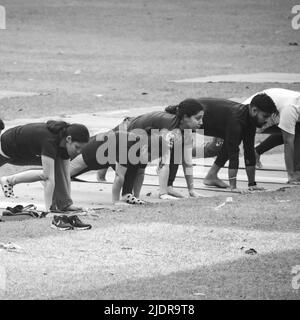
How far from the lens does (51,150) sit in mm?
11000

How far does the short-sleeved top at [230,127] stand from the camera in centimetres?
1255

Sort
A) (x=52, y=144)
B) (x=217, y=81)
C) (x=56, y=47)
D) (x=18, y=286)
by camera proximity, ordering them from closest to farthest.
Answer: (x=18, y=286)
(x=52, y=144)
(x=217, y=81)
(x=56, y=47)

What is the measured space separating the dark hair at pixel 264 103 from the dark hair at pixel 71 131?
229 centimetres

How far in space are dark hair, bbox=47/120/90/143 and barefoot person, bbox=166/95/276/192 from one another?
1.61 meters

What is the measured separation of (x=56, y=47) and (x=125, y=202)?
646 inches

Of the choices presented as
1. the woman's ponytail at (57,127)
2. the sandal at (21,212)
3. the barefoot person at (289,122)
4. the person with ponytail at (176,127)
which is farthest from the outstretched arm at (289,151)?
the sandal at (21,212)

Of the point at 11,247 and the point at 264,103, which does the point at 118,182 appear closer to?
the point at 264,103

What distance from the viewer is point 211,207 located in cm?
1134

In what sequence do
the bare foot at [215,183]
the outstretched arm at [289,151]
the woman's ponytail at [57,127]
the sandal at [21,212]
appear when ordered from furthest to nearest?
the outstretched arm at [289,151] < the bare foot at [215,183] < the woman's ponytail at [57,127] < the sandal at [21,212]

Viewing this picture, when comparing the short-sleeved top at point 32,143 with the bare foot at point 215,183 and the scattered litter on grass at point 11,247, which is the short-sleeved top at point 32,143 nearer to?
the scattered litter on grass at point 11,247

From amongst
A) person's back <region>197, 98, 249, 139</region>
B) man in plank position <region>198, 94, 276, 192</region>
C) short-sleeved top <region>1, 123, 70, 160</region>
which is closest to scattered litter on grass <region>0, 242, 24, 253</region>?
short-sleeved top <region>1, 123, 70, 160</region>

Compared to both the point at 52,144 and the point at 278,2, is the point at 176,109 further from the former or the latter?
the point at 278,2

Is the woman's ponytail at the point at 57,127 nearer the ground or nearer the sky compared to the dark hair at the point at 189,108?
nearer the ground
